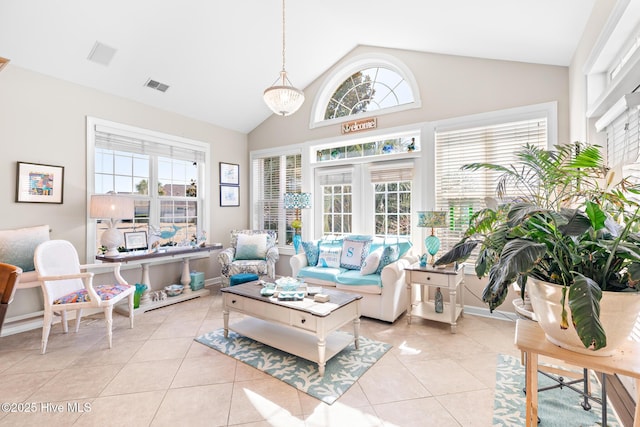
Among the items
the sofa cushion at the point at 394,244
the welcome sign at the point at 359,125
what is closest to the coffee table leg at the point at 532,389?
the sofa cushion at the point at 394,244

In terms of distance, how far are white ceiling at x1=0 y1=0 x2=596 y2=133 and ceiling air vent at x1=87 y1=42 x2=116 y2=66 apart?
0.04 meters

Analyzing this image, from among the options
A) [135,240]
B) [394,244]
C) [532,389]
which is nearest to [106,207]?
[135,240]

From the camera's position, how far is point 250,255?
15.6 feet

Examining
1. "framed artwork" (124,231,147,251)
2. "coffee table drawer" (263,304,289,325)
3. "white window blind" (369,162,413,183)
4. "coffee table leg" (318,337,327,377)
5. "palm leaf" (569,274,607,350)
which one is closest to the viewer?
"palm leaf" (569,274,607,350)

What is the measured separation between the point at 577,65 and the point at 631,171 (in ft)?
4.83

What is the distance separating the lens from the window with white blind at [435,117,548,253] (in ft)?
11.3

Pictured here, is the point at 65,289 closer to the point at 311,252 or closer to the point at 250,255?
the point at 250,255

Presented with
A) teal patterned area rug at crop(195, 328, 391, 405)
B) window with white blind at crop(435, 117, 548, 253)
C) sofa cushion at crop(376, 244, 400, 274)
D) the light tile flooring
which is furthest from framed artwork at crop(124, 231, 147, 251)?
window with white blind at crop(435, 117, 548, 253)

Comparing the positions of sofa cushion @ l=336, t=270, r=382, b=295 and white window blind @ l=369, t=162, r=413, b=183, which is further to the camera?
white window blind @ l=369, t=162, r=413, b=183

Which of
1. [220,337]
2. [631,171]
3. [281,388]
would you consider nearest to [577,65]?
[631,171]

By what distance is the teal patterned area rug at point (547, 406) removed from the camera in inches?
71.2

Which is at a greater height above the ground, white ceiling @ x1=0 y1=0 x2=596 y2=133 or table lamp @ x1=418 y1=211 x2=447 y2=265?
white ceiling @ x1=0 y1=0 x2=596 y2=133

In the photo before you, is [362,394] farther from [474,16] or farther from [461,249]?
[474,16]

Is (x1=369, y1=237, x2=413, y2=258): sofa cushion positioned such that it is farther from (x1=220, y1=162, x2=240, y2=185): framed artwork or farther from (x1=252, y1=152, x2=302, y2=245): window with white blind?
(x1=220, y1=162, x2=240, y2=185): framed artwork
